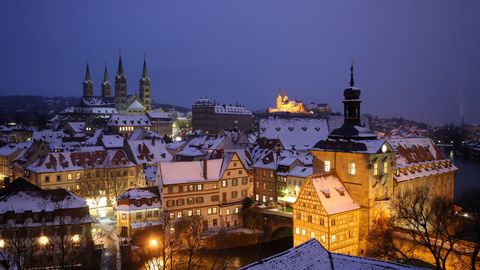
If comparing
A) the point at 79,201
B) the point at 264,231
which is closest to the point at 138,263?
the point at 79,201

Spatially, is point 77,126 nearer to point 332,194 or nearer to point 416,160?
point 416,160

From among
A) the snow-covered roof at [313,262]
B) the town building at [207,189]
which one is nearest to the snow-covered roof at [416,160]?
the town building at [207,189]

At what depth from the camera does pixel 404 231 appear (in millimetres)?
34531

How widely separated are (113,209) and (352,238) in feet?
104

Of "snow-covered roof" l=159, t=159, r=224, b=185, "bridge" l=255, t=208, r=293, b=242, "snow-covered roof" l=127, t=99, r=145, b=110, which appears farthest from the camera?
"snow-covered roof" l=127, t=99, r=145, b=110

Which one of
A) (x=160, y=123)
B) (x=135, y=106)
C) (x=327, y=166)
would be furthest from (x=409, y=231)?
(x=135, y=106)

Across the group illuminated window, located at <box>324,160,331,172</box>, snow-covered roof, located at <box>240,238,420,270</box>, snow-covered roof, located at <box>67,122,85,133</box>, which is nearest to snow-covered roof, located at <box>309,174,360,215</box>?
illuminated window, located at <box>324,160,331,172</box>

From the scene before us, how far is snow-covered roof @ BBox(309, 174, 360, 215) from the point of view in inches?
1442

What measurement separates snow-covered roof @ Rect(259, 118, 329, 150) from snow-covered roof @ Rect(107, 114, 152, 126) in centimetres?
4883

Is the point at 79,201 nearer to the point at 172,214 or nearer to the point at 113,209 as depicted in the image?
the point at 172,214

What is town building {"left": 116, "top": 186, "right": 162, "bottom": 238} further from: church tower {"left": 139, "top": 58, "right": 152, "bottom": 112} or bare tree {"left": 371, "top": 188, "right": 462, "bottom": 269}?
church tower {"left": 139, "top": 58, "right": 152, "bottom": 112}

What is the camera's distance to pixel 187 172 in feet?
169

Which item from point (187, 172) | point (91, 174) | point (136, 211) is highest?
point (187, 172)

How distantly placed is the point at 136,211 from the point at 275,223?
612 inches
